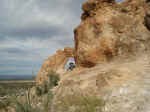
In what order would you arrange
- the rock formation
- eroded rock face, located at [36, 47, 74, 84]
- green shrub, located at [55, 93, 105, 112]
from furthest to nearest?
eroded rock face, located at [36, 47, 74, 84]
the rock formation
green shrub, located at [55, 93, 105, 112]

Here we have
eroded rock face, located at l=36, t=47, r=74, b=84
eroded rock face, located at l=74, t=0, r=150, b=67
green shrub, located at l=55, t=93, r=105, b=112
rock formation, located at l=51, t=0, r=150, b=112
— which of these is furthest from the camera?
eroded rock face, located at l=36, t=47, r=74, b=84

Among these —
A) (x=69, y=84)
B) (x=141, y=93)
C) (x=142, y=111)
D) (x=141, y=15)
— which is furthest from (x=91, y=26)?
(x=142, y=111)

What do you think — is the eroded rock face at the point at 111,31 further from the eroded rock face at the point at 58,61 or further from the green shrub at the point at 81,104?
the green shrub at the point at 81,104

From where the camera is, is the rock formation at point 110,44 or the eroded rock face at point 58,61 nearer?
the rock formation at point 110,44

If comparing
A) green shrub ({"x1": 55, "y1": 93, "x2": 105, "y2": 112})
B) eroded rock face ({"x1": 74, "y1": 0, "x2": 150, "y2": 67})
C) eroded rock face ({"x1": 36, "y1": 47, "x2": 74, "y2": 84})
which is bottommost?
green shrub ({"x1": 55, "y1": 93, "x2": 105, "y2": 112})

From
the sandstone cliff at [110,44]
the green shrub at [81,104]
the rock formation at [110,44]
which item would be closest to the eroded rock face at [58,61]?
the sandstone cliff at [110,44]

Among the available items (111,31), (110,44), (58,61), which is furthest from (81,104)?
(58,61)

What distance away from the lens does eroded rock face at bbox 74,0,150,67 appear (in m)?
9.39

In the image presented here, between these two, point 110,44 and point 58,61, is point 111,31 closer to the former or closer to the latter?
point 110,44

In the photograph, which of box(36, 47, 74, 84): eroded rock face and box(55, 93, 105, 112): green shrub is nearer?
box(55, 93, 105, 112): green shrub

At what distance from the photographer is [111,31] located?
9.98m

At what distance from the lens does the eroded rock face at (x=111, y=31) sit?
30.8 ft

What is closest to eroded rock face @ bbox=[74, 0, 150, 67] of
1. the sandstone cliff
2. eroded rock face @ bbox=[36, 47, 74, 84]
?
the sandstone cliff

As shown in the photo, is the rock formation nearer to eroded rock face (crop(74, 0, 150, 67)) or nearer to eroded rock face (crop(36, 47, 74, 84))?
eroded rock face (crop(74, 0, 150, 67))
